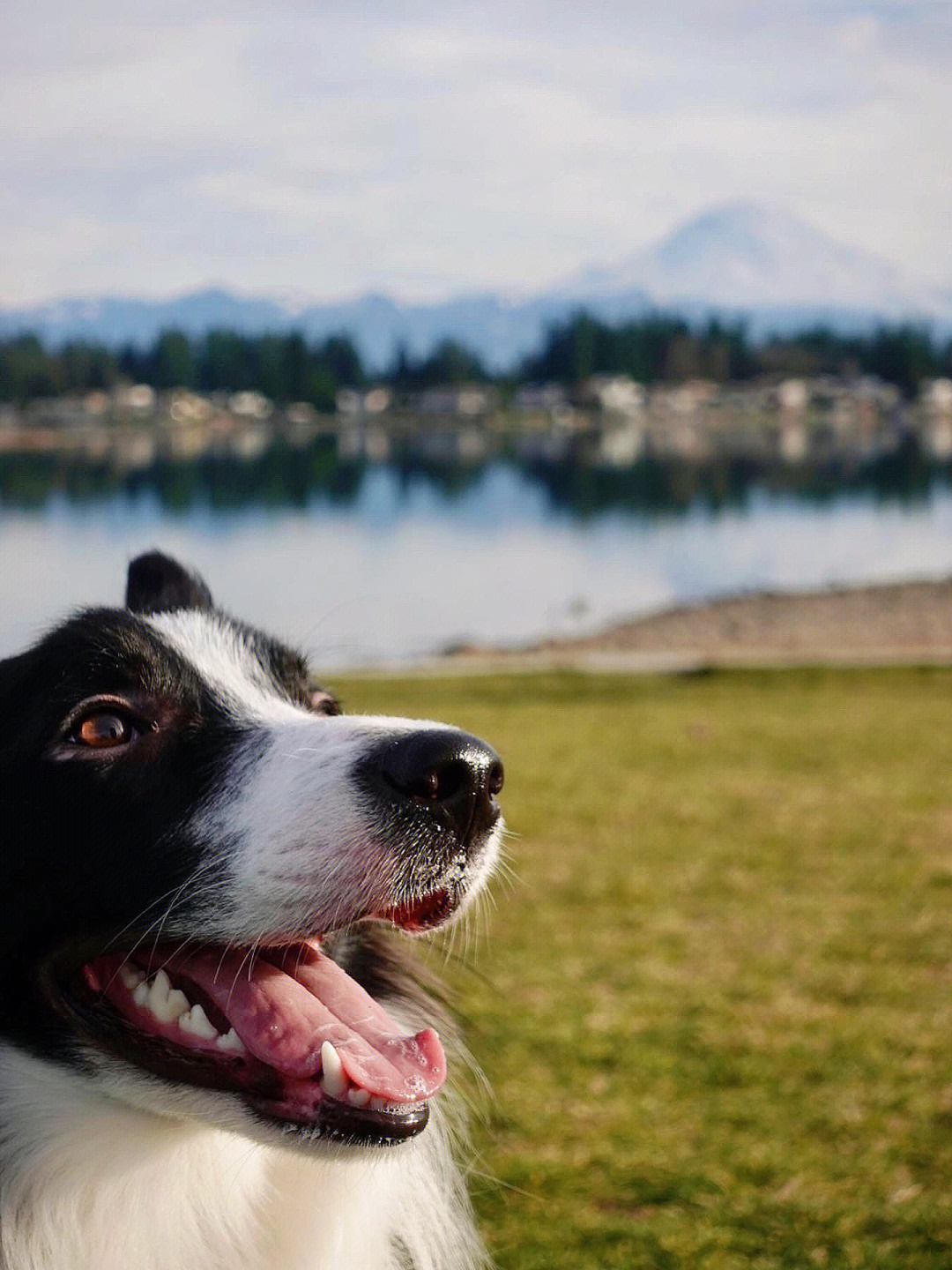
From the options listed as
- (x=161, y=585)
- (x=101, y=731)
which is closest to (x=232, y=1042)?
(x=101, y=731)

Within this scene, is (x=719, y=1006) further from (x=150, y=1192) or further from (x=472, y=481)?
(x=472, y=481)

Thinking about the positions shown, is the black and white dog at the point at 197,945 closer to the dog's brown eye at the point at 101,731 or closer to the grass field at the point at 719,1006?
the dog's brown eye at the point at 101,731

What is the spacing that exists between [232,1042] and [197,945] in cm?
22

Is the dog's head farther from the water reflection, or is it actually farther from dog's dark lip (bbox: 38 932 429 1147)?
the water reflection

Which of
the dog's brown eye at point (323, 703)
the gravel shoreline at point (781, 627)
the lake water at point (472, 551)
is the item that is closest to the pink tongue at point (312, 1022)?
the dog's brown eye at point (323, 703)

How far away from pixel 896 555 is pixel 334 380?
77219 millimetres

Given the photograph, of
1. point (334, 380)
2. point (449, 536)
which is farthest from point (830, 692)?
point (334, 380)

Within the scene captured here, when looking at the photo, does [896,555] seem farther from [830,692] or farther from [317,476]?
[317,476]

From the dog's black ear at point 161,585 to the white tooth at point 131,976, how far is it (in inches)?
36.5

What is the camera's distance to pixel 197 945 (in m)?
2.46

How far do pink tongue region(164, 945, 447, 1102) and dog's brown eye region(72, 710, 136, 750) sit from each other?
15.4 inches

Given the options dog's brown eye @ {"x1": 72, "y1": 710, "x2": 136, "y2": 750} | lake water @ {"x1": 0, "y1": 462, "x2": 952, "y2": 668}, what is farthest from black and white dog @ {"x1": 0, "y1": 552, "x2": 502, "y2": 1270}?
lake water @ {"x1": 0, "y1": 462, "x2": 952, "y2": 668}

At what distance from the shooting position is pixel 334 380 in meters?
108

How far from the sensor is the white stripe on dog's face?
226cm
